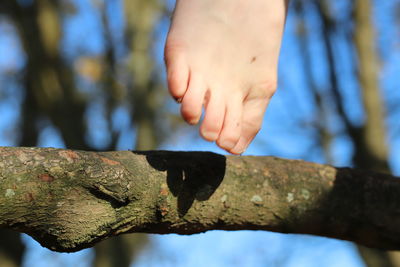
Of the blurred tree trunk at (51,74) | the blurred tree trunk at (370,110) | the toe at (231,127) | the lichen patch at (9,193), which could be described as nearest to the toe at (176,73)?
the toe at (231,127)

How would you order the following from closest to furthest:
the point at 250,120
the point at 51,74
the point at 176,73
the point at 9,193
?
the point at 9,193 → the point at 176,73 → the point at 250,120 → the point at 51,74

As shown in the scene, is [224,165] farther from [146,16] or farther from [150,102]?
[146,16]

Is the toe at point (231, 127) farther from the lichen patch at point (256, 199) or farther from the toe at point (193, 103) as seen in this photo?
the lichen patch at point (256, 199)

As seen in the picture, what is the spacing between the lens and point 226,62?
107 centimetres

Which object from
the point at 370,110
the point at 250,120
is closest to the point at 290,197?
the point at 250,120

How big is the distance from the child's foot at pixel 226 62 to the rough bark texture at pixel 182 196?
15 cm

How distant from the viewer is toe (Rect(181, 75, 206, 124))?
985mm

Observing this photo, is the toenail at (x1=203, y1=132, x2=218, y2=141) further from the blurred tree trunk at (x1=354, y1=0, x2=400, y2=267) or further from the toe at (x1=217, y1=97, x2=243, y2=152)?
the blurred tree trunk at (x1=354, y1=0, x2=400, y2=267)

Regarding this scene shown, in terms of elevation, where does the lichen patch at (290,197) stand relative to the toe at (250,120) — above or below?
below

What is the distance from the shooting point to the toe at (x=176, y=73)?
0.99 m

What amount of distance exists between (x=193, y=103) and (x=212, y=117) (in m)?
0.06

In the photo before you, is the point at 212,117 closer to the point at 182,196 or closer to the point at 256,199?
the point at 182,196

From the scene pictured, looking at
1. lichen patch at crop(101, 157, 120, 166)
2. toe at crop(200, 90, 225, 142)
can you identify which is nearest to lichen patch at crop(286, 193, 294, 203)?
toe at crop(200, 90, 225, 142)

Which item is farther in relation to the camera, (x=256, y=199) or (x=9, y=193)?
(x=256, y=199)
